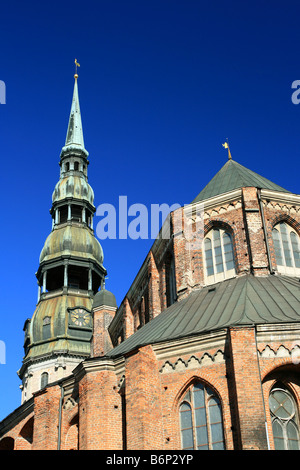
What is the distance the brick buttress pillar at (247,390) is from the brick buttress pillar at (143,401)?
250 centimetres

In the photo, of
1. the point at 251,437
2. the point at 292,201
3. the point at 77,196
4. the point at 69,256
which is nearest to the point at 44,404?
the point at 251,437

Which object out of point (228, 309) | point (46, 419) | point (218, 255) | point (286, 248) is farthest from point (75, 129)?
point (228, 309)

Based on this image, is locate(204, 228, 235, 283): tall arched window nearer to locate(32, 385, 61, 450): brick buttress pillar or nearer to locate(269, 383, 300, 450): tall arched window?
locate(269, 383, 300, 450): tall arched window

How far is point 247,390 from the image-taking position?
17516 millimetres

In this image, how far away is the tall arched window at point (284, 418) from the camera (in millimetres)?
17906

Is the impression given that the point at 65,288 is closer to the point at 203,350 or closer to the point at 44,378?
the point at 44,378

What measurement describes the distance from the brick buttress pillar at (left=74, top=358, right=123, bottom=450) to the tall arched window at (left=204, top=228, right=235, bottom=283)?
639 centimetres

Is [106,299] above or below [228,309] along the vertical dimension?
above

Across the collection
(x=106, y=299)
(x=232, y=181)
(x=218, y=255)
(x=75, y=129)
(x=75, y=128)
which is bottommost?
(x=218, y=255)

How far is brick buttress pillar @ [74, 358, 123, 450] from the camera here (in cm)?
1962

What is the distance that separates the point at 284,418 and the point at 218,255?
345 inches

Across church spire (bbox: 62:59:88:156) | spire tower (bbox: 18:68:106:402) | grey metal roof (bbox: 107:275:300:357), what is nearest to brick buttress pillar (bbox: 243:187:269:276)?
grey metal roof (bbox: 107:275:300:357)

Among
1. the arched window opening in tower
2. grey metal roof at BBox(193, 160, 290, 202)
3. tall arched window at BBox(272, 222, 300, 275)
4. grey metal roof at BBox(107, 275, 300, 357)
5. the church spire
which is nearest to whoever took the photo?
grey metal roof at BBox(107, 275, 300, 357)
